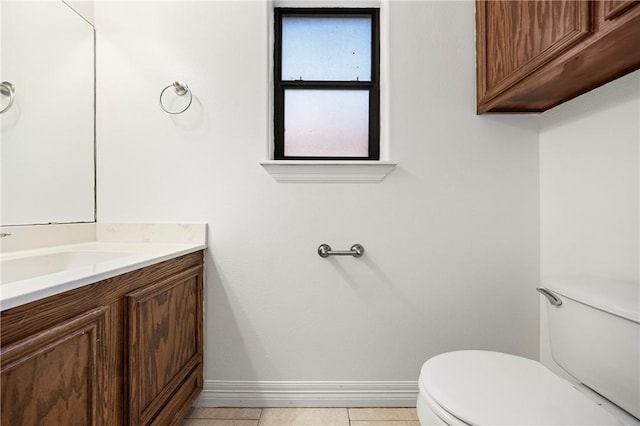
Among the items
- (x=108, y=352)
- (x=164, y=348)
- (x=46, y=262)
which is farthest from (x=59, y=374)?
(x=46, y=262)

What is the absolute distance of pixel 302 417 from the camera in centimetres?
143

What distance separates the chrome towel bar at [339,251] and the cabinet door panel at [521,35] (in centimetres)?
85

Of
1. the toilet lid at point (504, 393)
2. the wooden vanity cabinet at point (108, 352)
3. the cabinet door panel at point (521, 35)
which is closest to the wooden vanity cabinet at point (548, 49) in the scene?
the cabinet door panel at point (521, 35)

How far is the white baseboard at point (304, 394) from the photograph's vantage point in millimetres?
1508

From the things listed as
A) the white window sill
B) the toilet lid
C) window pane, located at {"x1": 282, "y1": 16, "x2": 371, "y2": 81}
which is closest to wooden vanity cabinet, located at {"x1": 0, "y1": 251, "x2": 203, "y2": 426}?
the white window sill

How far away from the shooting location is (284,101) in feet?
5.43

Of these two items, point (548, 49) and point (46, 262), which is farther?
point (46, 262)

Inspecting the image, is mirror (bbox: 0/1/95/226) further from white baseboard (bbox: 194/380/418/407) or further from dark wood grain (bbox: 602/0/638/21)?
dark wood grain (bbox: 602/0/638/21)

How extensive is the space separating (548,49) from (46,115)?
6.17 feet

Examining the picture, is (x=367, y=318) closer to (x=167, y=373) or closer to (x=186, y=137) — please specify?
(x=167, y=373)

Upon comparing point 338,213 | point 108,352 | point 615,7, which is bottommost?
point 108,352

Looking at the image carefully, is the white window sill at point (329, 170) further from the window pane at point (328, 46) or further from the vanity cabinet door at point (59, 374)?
the vanity cabinet door at point (59, 374)

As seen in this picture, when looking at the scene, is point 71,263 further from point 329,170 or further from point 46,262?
point 329,170

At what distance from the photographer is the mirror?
1205 mm
